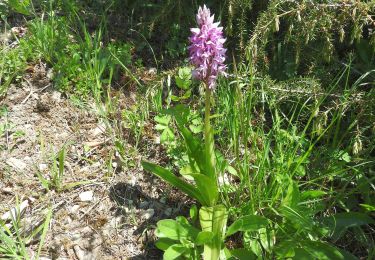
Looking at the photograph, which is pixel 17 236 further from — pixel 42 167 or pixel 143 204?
pixel 143 204

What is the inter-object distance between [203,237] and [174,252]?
0.14 m

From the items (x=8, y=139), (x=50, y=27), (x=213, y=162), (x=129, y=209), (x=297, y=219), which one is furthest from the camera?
(x=50, y=27)

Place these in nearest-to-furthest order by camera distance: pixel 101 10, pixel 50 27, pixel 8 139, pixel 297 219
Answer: pixel 297 219 < pixel 8 139 < pixel 50 27 < pixel 101 10

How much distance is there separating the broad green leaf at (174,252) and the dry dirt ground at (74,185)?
12.9 inches

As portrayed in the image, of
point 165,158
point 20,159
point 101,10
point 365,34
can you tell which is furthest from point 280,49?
point 20,159

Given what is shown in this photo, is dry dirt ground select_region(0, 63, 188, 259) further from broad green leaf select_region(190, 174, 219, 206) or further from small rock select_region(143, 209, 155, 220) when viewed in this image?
broad green leaf select_region(190, 174, 219, 206)

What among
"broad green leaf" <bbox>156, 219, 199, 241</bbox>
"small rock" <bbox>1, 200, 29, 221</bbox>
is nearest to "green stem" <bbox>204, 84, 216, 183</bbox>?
"broad green leaf" <bbox>156, 219, 199, 241</bbox>

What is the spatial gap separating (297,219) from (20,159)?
1544mm

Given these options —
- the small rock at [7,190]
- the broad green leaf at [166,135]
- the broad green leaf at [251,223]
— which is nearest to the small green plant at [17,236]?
the small rock at [7,190]

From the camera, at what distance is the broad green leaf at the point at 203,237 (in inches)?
73.2

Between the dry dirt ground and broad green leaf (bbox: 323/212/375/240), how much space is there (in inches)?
30.9

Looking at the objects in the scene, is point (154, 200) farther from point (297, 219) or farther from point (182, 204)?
point (297, 219)

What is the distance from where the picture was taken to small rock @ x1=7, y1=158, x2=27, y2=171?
7.85 ft

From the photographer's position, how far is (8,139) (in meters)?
2.48
